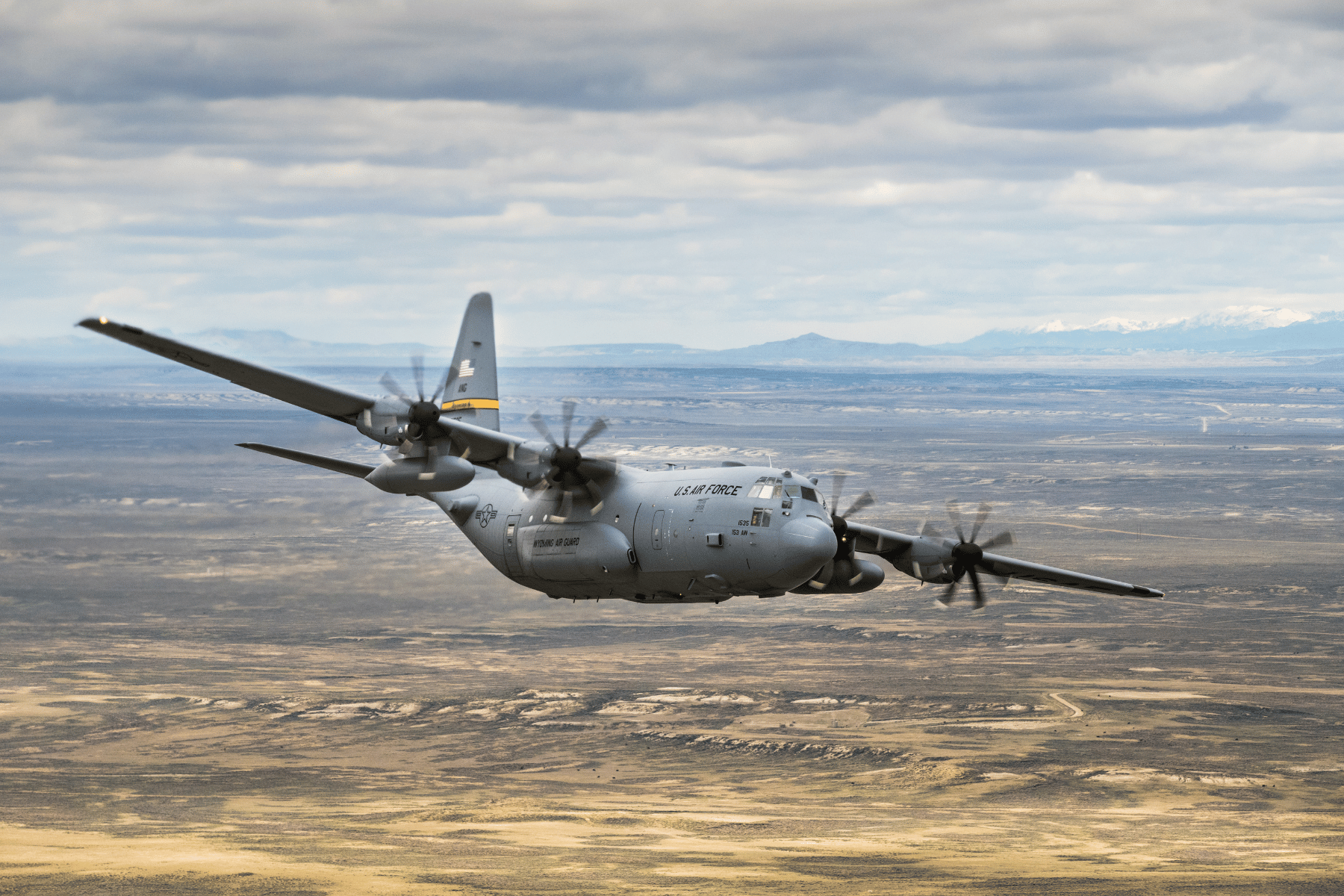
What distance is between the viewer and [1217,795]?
10844 cm

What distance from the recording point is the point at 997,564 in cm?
5475

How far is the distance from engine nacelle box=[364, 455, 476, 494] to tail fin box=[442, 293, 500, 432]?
1304cm

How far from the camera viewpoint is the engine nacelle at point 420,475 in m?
44.8

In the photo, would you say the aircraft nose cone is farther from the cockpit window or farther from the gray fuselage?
the cockpit window

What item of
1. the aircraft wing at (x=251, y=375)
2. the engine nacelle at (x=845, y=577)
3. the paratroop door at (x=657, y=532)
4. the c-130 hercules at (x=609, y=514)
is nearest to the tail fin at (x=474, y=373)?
the c-130 hercules at (x=609, y=514)

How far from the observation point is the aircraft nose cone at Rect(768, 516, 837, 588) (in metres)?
45.6

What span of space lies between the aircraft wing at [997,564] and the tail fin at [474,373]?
15.9 m

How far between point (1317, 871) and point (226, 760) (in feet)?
276

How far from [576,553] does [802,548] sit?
8144mm

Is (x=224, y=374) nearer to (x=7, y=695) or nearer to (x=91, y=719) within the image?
(x=91, y=719)

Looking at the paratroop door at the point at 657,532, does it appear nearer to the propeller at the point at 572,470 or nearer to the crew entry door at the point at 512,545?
the propeller at the point at 572,470

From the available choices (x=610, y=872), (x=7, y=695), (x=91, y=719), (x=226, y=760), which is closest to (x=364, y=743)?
(x=226, y=760)

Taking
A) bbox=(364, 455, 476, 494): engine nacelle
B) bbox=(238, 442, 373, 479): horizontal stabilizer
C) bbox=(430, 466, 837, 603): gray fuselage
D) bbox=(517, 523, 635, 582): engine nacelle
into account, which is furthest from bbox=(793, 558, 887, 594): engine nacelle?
bbox=(238, 442, 373, 479): horizontal stabilizer

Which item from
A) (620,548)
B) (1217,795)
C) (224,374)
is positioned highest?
(224,374)
